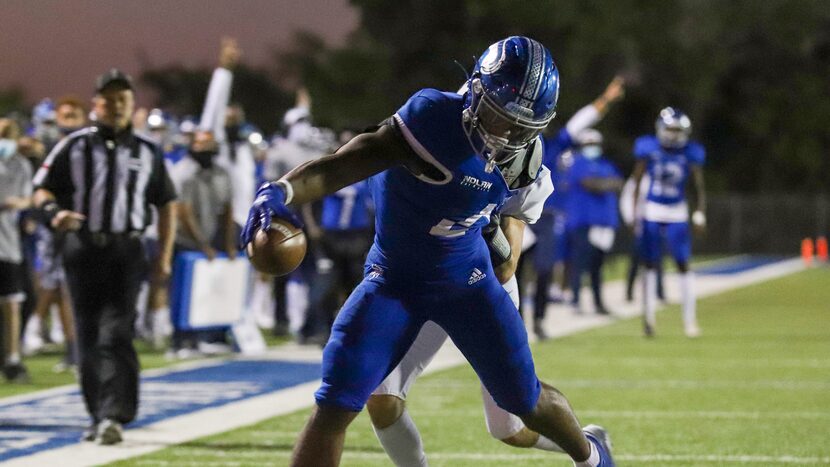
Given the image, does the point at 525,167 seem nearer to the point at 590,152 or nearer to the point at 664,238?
the point at 664,238

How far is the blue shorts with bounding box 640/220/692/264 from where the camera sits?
45.1 feet

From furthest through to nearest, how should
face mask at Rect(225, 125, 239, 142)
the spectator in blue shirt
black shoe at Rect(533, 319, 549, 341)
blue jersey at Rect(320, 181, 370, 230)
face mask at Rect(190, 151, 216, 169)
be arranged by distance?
1. the spectator in blue shirt
2. black shoe at Rect(533, 319, 549, 341)
3. face mask at Rect(225, 125, 239, 142)
4. blue jersey at Rect(320, 181, 370, 230)
5. face mask at Rect(190, 151, 216, 169)

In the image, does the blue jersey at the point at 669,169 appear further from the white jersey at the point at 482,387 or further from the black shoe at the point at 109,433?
the white jersey at the point at 482,387

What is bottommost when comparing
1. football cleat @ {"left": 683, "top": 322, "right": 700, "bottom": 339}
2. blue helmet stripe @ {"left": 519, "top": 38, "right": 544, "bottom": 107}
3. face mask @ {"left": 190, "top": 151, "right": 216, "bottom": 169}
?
football cleat @ {"left": 683, "top": 322, "right": 700, "bottom": 339}

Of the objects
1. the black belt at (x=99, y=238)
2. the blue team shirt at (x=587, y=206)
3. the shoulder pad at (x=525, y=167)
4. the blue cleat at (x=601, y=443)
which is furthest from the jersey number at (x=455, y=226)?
the blue team shirt at (x=587, y=206)

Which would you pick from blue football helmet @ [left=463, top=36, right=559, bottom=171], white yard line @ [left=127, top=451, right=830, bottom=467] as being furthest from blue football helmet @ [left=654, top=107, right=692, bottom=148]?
→ blue football helmet @ [left=463, top=36, right=559, bottom=171]

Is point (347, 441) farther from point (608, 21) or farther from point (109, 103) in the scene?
point (608, 21)

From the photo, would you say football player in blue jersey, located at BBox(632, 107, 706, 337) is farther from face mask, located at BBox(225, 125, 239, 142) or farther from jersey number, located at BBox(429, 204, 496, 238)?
jersey number, located at BBox(429, 204, 496, 238)

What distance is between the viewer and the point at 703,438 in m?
7.65

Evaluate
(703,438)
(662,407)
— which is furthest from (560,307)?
Result: (703,438)

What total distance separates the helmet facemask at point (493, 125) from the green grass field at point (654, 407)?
99.2 inches

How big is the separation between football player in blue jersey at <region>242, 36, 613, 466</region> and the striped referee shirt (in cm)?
303

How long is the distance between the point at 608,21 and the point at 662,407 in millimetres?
39609

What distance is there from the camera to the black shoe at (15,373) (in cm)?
1038
